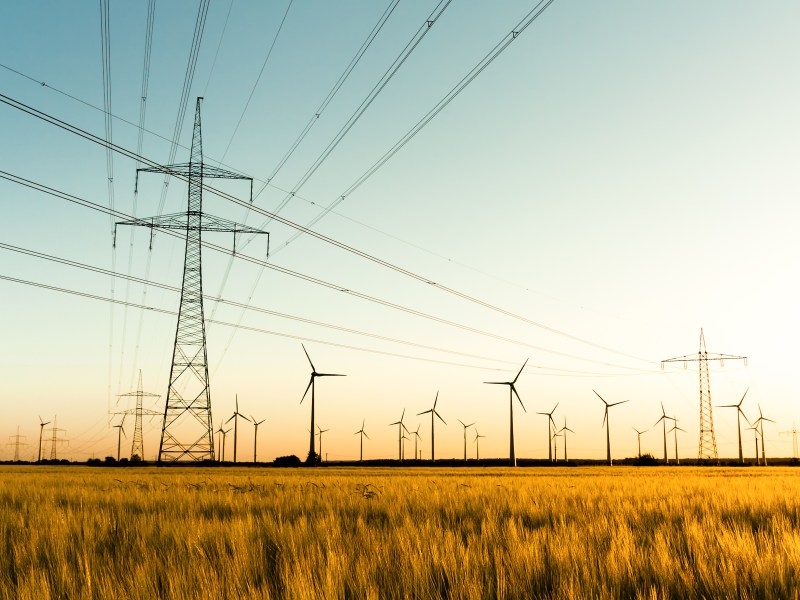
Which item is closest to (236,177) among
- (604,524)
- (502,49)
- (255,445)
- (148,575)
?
(502,49)

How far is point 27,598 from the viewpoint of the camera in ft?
23.2

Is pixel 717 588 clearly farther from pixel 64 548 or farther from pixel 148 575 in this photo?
pixel 64 548

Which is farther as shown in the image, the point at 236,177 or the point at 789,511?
the point at 236,177

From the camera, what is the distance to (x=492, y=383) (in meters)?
118

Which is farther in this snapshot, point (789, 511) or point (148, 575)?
point (789, 511)

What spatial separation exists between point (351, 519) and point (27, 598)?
9456 millimetres

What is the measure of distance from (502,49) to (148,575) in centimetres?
1830

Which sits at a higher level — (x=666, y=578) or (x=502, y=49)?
(x=502, y=49)

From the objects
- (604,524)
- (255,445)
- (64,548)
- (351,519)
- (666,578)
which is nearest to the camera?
(666,578)

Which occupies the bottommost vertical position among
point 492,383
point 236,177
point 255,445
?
point 255,445

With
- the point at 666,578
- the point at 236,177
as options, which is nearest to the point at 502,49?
the point at 666,578

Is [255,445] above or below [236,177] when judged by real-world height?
below

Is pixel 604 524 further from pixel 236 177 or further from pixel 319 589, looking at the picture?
pixel 236 177

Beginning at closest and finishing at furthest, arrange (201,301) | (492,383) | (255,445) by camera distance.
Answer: (201,301) < (492,383) < (255,445)
